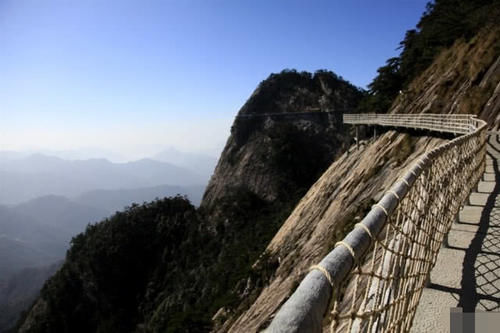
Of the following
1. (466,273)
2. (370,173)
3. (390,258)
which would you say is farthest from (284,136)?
(390,258)

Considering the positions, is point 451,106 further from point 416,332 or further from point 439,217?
point 416,332

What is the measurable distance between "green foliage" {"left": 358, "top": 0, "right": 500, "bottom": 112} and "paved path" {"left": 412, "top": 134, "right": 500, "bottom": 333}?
1145 inches

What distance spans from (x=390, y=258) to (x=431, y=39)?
43.8 meters

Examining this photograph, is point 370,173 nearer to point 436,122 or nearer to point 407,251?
point 436,122

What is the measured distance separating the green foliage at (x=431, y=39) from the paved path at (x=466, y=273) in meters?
29.1

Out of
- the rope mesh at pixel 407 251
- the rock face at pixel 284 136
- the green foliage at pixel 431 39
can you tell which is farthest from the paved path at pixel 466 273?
the rock face at pixel 284 136

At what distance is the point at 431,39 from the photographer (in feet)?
124

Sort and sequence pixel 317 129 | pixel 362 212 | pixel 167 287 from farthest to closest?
1. pixel 317 129
2. pixel 167 287
3. pixel 362 212

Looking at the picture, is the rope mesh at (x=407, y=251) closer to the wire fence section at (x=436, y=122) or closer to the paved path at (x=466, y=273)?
the paved path at (x=466, y=273)

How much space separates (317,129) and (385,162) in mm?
62350

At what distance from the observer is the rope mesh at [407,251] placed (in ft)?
7.19

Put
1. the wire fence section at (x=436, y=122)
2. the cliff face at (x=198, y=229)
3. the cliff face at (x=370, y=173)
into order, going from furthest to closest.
Result: the cliff face at (x=198, y=229) < the cliff face at (x=370, y=173) < the wire fence section at (x=436, y=122)

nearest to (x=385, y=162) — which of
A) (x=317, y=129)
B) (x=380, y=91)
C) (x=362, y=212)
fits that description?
(x=362, y=212)

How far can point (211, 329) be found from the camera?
88.8 ft
